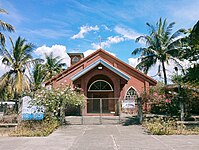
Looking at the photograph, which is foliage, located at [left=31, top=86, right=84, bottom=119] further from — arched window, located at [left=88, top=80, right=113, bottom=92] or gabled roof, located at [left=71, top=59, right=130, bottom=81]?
A: arched window, located at [left=88, top=80, right=113, bottom=92]

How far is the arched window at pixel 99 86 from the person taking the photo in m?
24.6

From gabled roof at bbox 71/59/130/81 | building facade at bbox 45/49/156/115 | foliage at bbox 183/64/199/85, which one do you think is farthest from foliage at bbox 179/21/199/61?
gabled roof at bbox 71/59/130/81

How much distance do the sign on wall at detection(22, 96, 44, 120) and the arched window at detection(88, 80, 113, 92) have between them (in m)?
9.28

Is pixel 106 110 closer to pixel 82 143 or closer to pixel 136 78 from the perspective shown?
pixel 136 78

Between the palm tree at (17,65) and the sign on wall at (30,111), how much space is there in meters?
7.28

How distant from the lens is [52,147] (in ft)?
30.0

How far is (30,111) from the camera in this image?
16.1 m

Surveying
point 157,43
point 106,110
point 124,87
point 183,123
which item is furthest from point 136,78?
point 183,123

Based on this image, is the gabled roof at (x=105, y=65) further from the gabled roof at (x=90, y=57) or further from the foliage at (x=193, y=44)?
the foliage at (x=193, y=44)

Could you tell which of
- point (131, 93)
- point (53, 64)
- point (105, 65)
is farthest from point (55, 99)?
point (53, 64)

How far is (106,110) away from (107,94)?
2.69 m

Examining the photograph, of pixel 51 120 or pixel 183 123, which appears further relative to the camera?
pixel 51 120

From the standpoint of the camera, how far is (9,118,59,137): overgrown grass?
40.0 feet

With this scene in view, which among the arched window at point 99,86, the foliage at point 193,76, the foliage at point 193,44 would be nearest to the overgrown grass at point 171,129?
the foliage at point 193,76
